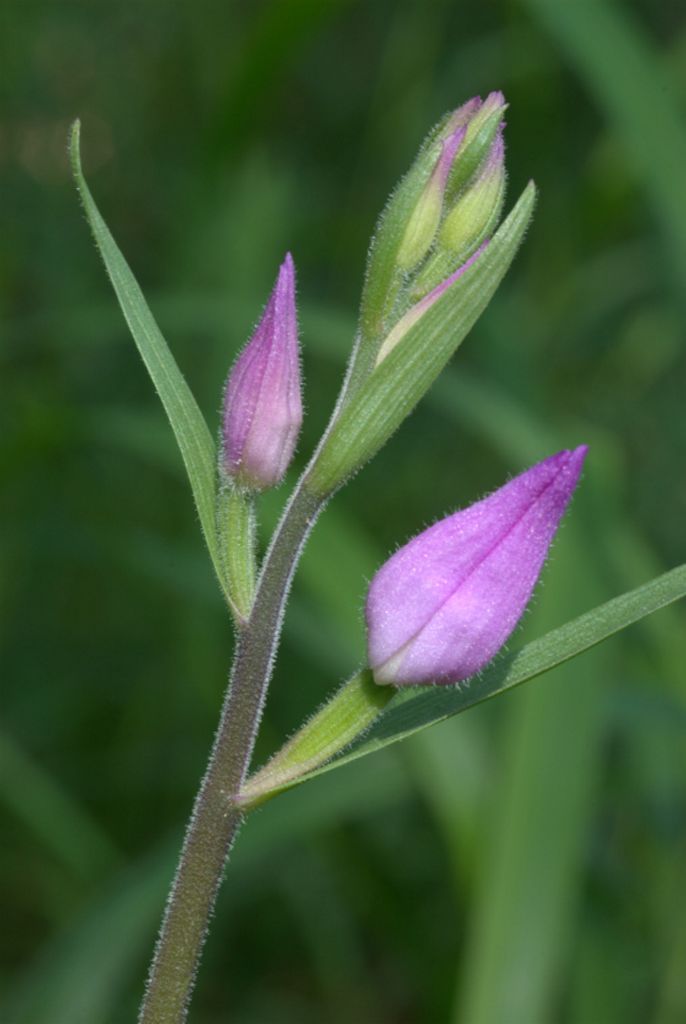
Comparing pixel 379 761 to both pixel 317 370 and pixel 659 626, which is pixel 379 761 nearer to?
pixel 659 626

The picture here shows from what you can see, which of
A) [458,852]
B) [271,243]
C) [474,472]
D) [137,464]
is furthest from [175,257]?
[458,852]

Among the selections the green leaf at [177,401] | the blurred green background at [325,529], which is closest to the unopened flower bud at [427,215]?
the green leaf at [177,401]

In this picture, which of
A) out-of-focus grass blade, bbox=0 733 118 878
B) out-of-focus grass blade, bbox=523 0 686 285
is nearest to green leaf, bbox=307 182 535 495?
out-of-focus grass blade, bbox=523 0 686 285

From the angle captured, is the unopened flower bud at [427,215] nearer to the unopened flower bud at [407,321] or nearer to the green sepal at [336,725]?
the unopened flower bud at [407,321]

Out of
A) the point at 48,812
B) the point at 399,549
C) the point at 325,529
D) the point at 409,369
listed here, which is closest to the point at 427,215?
the point at 409,369

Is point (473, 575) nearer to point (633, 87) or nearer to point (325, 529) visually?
point (325, 529)
